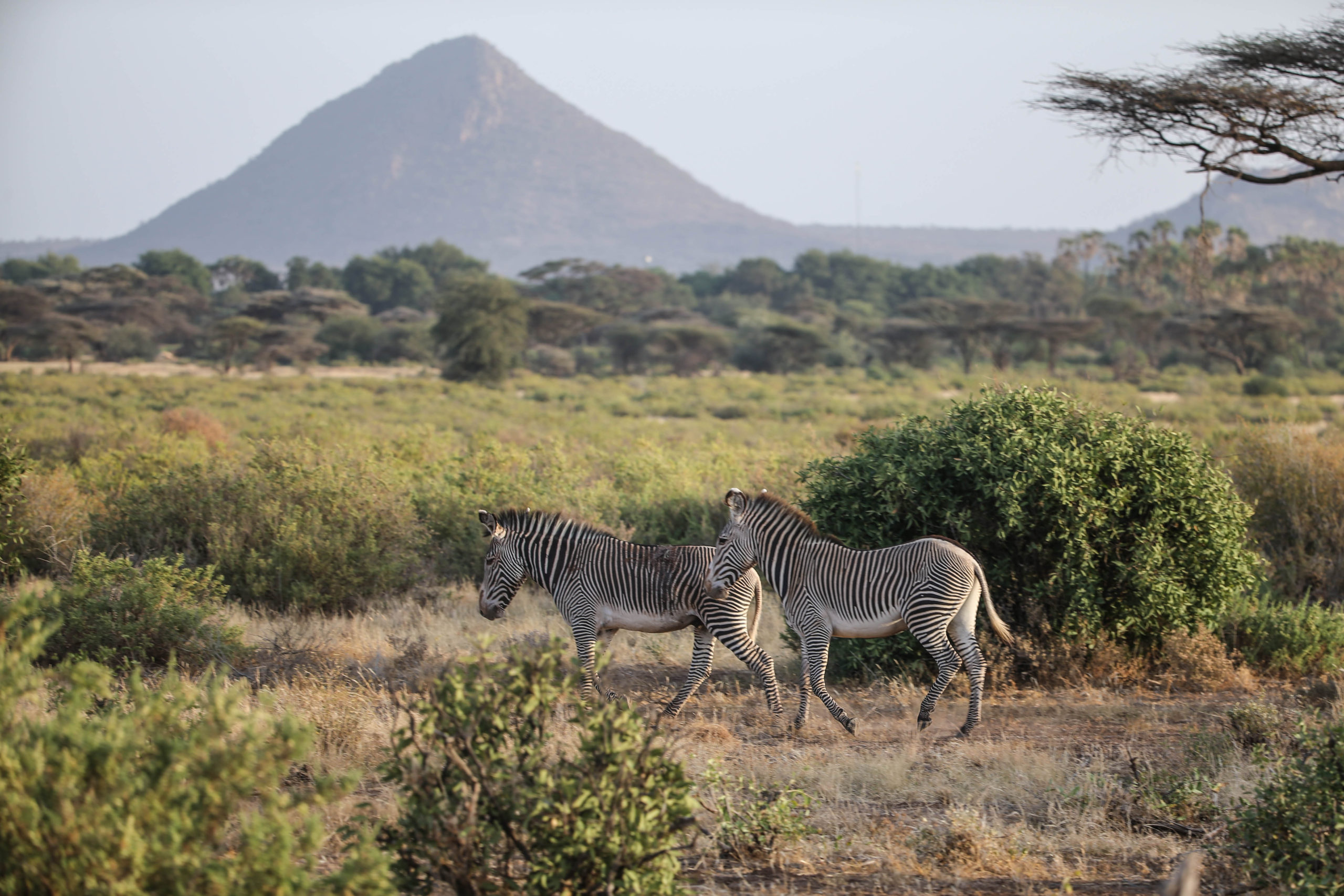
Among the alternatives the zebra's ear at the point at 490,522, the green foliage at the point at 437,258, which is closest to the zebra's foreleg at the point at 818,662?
the zebra's ear at the point at 490,522

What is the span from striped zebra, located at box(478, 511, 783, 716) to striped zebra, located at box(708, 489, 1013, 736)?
0.80 ft

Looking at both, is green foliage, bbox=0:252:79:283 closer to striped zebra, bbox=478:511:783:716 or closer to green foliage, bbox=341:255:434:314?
green foliage, bbox=341:255:434:314

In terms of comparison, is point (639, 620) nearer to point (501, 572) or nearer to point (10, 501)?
point (501, 572)

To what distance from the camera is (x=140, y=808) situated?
2.94 meters

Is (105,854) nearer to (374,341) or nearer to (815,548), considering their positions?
(815,548)

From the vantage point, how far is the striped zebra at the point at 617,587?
703cm

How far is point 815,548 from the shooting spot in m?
7.07

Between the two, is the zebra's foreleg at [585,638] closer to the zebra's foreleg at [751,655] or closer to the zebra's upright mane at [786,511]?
the zebra's foreleg at [751,655]

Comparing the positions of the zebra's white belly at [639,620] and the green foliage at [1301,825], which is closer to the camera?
the green foliage at [1301,825]

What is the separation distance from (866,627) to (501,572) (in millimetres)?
2630

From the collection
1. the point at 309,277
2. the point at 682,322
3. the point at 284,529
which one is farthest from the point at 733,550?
the point at 309,277

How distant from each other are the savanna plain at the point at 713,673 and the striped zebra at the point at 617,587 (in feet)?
1.32

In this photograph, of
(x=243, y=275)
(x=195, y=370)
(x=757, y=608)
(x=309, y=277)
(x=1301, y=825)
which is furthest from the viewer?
(x=243, y=275)

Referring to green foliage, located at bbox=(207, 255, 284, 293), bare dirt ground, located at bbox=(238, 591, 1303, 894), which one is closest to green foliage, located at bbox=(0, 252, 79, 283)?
green foliage, located at bbox=(207, 255, 284, 293)
